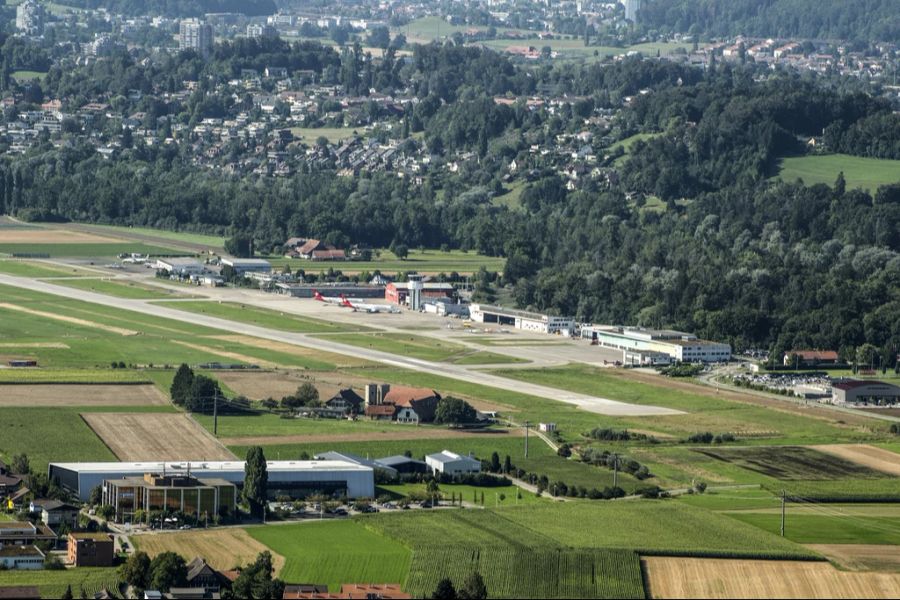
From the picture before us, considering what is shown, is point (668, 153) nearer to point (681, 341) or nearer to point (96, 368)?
point (681, 341)

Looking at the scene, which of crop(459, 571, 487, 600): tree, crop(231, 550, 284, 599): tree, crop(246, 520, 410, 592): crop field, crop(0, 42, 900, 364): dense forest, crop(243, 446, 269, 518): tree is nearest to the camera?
crop(231, 550, 284, 599): tree

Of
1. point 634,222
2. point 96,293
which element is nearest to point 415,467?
point 96,293

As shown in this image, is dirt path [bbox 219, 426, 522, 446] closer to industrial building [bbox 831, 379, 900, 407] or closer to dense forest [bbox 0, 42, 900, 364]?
industrial building [bbox 831, 379, 900, 407]

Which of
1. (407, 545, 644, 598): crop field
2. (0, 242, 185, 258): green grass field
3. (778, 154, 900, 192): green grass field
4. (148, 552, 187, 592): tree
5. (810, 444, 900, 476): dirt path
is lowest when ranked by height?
(0, 242, 185, 258): green grass field

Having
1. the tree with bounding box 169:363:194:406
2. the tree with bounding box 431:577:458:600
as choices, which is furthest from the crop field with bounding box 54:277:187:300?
the tree with bounding box 431:577:458:600

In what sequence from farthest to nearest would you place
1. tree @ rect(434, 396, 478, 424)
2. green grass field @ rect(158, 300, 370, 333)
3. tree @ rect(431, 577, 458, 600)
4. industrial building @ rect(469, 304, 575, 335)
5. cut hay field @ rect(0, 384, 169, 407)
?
1. industrial building @ rect(469, 304, 575, 335)
2. green grass field @ rect(158, 300, 370, 333)
3. cut hay field @ rect(0, 384, 169, 407)
4. tree @ rect(434, 396, 478, 424)
5. tree @ rect(431, 577, 458, 600)

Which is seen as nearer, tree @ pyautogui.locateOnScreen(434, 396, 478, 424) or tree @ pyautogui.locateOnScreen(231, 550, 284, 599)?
tree @ pyautogui.locateOnScreen(231, 550, 284, 599)

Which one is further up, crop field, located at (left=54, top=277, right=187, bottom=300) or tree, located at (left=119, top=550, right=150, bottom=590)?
tree, located at (left=119, top=550, right=150, bottom=590)

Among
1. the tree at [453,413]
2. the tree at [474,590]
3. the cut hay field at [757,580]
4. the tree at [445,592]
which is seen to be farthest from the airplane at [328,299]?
the tree at [445,592]
